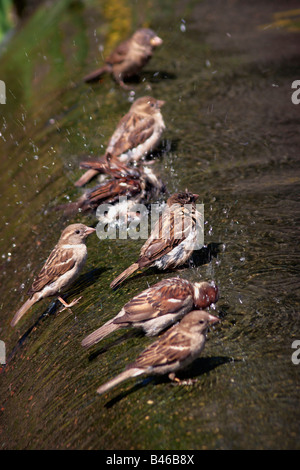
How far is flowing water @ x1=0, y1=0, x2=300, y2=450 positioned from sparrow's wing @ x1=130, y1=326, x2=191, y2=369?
0.50 feet

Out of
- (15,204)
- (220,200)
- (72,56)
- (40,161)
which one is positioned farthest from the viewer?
(72,56)

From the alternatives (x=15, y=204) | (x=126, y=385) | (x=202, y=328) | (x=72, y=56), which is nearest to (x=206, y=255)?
(x=202, y=328)

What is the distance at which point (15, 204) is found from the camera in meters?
6.86

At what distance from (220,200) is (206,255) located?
934 mm

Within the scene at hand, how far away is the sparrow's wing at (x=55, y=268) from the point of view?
4.73 metres

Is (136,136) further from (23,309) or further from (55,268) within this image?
(23,309)

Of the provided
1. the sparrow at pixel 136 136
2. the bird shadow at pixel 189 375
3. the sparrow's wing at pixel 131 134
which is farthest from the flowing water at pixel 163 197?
the sparrow's wing at pixel 131 134

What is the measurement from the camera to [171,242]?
4562mm

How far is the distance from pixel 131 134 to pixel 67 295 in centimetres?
258

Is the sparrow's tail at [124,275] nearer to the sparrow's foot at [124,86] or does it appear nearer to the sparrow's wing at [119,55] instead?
the sparrow's foot at [124,86]

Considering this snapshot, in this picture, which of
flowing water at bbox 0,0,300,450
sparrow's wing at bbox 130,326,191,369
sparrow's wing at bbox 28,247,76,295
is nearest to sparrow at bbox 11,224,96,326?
sparrow's wing at bbox 28,247,76,295

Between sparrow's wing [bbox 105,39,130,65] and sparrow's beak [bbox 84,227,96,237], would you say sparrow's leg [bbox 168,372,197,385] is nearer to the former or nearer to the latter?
sparrow's beak [bbox 84,227,96,237]

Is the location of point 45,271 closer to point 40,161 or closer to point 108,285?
point 108,285

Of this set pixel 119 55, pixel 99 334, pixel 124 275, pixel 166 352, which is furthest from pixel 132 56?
pixel 166 352
